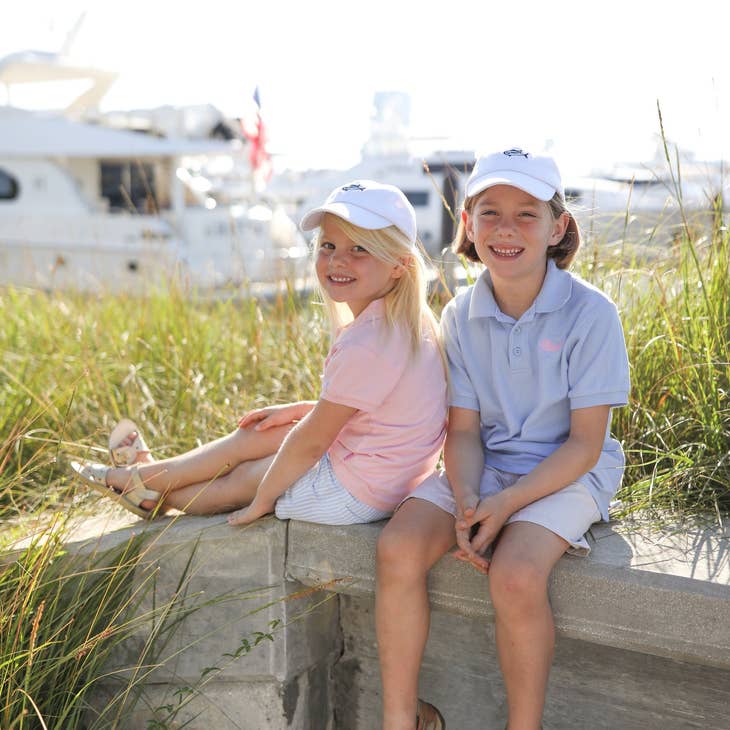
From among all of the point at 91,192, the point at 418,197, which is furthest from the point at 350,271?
the point at 418,197

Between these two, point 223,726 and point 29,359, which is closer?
point 223,726

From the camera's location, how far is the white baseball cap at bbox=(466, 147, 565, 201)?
231cm

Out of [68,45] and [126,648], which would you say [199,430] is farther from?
[68,45]

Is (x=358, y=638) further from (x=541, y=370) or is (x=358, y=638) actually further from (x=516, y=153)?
(x=516, y=153)

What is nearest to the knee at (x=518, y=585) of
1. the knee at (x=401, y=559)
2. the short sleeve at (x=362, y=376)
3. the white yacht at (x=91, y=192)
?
the knee at (x=401, y=559)

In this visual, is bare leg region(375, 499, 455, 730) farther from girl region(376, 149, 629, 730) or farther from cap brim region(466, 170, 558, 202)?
cap brim region(466, 170, 558, 202)

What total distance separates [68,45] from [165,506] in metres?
19.4

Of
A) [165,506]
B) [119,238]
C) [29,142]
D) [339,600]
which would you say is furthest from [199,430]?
[29,142]

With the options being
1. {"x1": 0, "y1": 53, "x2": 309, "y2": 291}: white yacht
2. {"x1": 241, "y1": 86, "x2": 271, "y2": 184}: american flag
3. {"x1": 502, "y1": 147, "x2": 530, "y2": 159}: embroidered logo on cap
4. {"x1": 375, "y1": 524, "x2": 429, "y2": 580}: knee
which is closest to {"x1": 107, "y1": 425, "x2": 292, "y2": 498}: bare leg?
{"x1": 375, "y1": 524, "x2": 429, "y2": 580}: knee

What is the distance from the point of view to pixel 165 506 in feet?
9.53

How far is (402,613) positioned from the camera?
222 cm

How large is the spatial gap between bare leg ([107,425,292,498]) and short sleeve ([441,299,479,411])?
1.75 feet

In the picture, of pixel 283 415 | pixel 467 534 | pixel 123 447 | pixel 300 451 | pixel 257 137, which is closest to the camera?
pixel 467 534

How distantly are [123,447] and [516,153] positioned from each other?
1567 millimetres
